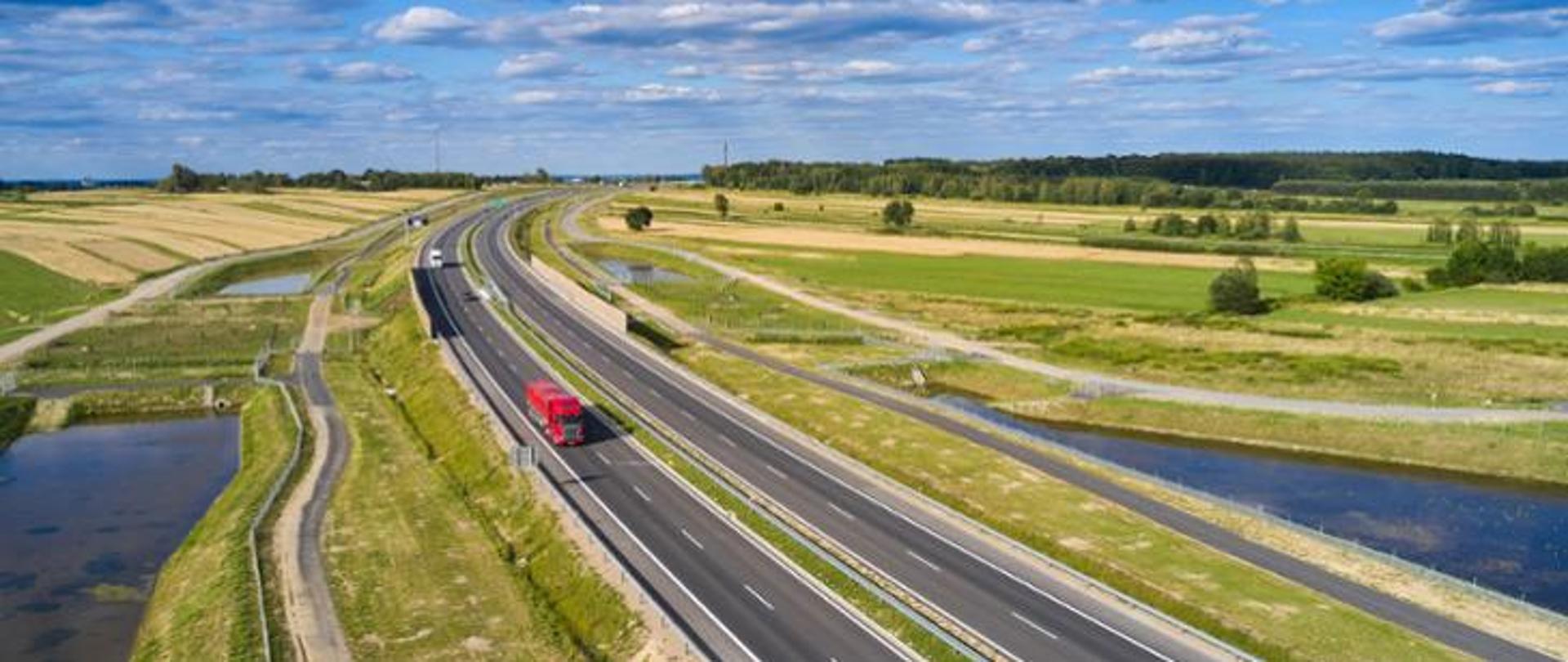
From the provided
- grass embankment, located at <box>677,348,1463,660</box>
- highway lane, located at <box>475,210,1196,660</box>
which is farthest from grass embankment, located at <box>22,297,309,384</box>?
grass embankment, located at <box>677,348,1463,660</box>

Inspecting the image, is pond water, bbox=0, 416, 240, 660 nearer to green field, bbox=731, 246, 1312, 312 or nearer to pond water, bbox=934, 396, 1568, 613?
pond water, bbox=934, 396, 1568, 613

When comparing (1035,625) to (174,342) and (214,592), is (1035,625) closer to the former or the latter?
(214,592)

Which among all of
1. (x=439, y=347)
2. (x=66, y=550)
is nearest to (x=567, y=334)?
(x=439, y=347)

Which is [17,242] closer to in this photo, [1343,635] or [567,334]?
[567,334]

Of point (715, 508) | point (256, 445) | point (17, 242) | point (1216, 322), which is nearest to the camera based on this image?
point (715, 508)

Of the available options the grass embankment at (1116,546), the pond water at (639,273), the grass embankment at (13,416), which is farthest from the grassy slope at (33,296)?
the grass embankment at (1116,546)

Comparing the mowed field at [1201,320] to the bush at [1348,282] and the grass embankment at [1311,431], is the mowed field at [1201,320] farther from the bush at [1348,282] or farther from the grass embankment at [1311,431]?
the grass embankment at [1311,431]
